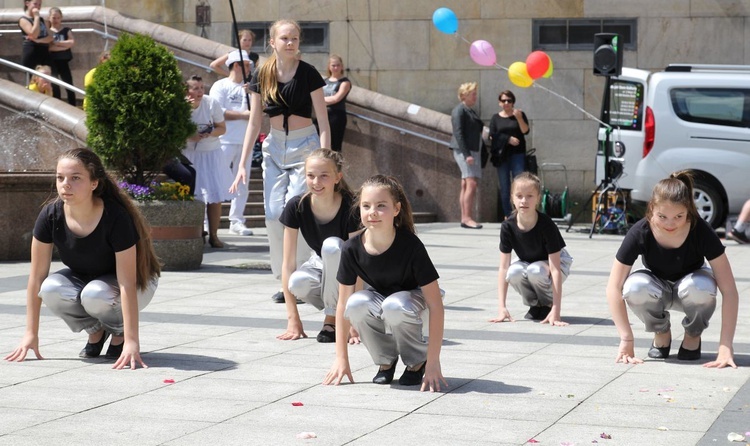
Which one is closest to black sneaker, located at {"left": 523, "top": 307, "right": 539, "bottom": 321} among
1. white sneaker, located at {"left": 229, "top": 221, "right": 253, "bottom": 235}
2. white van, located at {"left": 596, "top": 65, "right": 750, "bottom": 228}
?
white sneaker, located at {"left": 229, "top": 221, "right": 253, "bottom": 235}

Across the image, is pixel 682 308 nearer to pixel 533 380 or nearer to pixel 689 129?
pixel 533 380

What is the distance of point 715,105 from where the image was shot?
54.5 feet

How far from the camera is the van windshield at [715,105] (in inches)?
653

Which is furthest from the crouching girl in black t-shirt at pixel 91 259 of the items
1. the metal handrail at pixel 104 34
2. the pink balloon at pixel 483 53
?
the metal handrail at pixel 104 34

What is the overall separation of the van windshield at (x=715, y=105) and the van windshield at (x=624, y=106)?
48 cm

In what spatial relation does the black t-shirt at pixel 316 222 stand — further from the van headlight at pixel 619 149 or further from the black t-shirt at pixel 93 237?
the van headlight at pixel 619 149

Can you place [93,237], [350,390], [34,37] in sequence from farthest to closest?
[34,37] < [93,237] < [350,390]

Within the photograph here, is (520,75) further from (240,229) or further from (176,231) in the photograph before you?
(176,231)

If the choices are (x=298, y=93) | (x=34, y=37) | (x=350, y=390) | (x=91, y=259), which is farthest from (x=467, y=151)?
(x=350, y=390)

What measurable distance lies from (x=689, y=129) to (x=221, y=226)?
19.5ft

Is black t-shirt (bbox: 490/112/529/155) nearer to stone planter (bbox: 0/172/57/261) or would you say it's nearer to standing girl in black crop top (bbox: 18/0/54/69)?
standing girl in black crop top (bbox: 18/0/54/69)

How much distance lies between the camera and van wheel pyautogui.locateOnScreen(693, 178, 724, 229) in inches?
651

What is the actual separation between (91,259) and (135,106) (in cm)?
473

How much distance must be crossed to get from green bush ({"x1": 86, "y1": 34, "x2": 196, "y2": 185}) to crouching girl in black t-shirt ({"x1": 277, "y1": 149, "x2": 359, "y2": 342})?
3.97m
